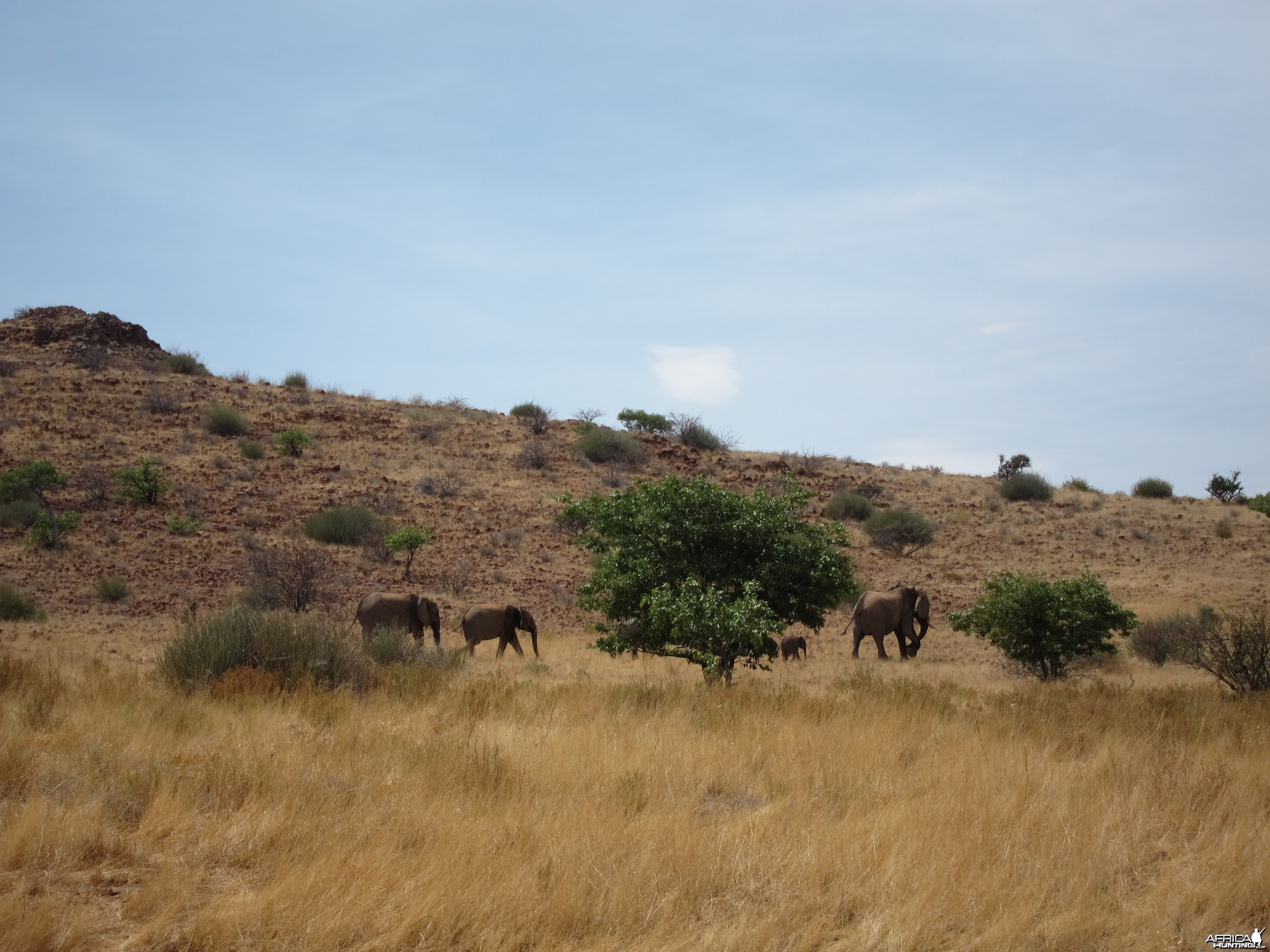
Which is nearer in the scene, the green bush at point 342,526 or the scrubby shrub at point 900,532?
the green bush at point 342,526

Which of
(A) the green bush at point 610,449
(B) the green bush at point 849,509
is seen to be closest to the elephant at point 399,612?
(B) the green bush at point 849,509

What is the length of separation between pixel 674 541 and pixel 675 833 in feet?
26.1

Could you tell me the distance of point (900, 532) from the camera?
123 feet

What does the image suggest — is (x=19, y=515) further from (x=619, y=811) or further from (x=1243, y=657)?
(x=1243, y=657)

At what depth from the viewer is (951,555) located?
3659 centimetres

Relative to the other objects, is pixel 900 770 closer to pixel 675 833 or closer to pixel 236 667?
pixel 675 833

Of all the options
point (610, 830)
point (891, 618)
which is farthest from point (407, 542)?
point (610, 830)

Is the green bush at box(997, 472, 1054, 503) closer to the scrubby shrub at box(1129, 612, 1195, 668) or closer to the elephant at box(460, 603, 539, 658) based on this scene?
the scrubby shrub at box(1129, 612, 1195, 668)

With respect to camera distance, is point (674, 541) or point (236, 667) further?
point (674, 541)

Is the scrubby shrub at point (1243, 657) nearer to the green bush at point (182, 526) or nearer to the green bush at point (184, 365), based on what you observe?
the green bush at point (182, 526)

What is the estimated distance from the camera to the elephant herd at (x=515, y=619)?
1862 cm


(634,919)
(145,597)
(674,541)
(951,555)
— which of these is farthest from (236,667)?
(951,555)

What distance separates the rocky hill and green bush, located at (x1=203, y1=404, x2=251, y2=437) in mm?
412

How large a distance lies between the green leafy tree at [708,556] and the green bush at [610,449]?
2993 centimetres
